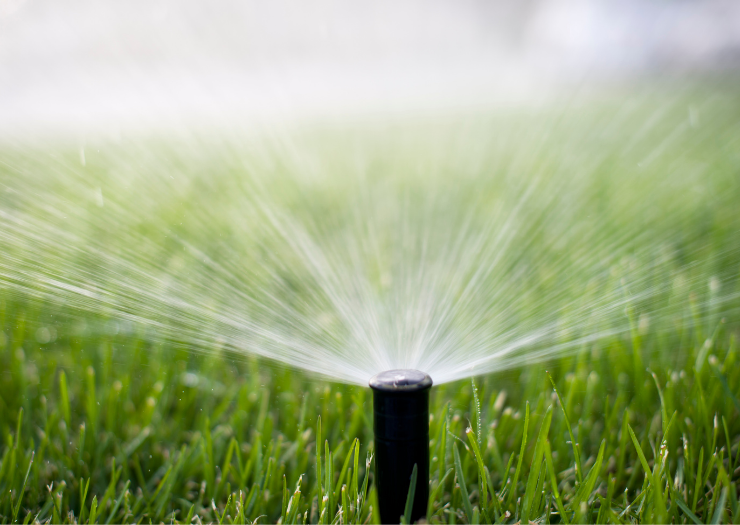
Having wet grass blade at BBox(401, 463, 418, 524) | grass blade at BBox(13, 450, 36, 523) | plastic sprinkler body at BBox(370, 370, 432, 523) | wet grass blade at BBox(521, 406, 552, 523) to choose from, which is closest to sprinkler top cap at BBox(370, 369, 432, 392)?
plastic sprinkler body at BBox(370, 370, 432, 523)

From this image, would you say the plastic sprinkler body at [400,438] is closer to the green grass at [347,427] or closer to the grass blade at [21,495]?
the green grass at [347,427]

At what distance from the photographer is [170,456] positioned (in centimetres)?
162

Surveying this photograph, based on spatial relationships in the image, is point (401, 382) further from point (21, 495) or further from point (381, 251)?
point (381, 251)

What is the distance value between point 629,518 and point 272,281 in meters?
1.70

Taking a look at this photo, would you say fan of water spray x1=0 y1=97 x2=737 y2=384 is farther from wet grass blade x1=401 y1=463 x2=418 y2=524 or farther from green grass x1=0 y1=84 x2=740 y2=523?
wet grass blade x1=401 y1=463 x2=418 y2=524

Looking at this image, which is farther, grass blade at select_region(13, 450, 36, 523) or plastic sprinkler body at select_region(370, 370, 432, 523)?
grass blade at select_region(13, 450, 36, 523)

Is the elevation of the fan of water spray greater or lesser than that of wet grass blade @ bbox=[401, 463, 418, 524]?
greater

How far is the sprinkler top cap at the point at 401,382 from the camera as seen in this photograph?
105 centimetres

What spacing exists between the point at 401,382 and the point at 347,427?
740 mm

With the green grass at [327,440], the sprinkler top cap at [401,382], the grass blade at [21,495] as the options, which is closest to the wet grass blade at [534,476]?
the green grass at [327,440]

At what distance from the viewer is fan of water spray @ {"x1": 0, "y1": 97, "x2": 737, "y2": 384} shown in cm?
206

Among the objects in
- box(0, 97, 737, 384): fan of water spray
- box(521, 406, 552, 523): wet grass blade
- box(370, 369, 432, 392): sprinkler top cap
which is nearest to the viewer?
box(370, 369, 432, 392): sprinkler top cap

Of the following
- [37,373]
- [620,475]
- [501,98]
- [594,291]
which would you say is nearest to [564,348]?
[594,291]

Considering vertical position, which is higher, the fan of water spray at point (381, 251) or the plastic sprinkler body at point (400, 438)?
the fan of water spray at point (381, 251)
